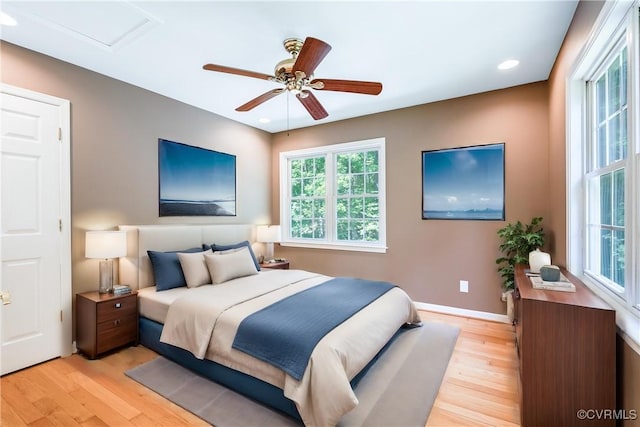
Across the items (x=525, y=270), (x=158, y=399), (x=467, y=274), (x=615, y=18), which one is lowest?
(x=158, y=399)

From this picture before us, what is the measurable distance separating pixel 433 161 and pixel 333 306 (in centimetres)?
244

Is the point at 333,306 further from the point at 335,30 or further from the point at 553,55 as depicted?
the point at 553,55

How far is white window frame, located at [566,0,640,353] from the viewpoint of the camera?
56.2 inches

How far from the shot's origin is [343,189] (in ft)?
15.1

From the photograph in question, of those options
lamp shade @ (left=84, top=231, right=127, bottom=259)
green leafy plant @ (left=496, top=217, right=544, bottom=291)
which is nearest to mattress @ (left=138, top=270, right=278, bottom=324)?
lamp shade @ (left=84, top=231, right=127, bottom=259)

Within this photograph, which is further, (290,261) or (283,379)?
(290,261)

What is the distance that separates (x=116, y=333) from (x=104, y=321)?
0.17 m

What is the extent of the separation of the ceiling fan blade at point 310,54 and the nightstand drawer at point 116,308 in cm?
257

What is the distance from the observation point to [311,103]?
2609 millimetres

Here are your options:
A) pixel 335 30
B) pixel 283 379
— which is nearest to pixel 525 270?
pixel 283 379

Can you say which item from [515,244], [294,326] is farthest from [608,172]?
[294,326]

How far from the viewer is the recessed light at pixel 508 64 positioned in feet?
9.09

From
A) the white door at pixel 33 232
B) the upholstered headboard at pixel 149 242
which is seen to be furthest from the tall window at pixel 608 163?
the white door at pixel 33 232

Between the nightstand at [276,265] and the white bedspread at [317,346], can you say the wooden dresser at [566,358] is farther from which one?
the nightstand at [276,265]
